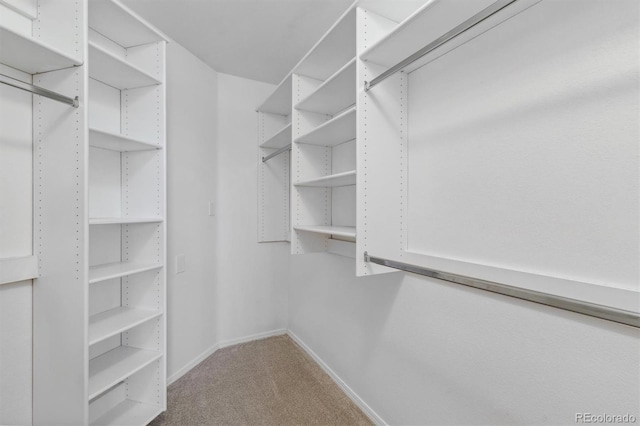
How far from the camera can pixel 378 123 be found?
56.0 inches

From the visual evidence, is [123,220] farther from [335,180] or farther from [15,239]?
[335,180]

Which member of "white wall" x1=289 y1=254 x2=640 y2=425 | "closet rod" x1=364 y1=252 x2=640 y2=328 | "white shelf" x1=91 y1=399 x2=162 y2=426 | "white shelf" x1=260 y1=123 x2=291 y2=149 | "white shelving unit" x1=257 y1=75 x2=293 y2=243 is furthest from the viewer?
"white shelving unit" x1=257 y1=75 x2=293 y2=243

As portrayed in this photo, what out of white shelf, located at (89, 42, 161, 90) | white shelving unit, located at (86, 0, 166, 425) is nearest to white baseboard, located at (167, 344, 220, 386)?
white shelving unit, located at (86, 0, 166, 425)

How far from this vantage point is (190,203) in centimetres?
241

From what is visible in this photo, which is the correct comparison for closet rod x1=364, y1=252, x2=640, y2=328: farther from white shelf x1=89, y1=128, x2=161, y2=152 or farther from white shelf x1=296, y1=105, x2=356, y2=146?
white shelf x1=89, y1=128, x2=161, y2=152

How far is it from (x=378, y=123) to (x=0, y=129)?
178cm

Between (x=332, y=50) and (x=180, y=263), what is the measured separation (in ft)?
6.51

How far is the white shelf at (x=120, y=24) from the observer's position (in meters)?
1.43

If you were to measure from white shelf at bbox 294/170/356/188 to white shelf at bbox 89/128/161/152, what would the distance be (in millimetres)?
980

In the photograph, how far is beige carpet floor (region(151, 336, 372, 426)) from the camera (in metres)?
1.80

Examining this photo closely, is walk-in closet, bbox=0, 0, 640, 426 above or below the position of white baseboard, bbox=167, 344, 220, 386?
above

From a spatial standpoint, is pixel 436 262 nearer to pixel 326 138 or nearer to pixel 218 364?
pixel 326 138

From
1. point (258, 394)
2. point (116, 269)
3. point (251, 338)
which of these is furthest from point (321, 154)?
point (251, 338)

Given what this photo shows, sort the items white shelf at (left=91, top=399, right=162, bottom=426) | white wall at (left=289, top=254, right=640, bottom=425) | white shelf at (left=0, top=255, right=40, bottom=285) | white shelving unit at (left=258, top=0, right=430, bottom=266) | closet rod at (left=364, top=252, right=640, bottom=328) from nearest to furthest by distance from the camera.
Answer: closet rod at (left=364, top=252, right=640, bottom=328) < white wall at (left=289, top=254, right=640, bottom=425) < white shelf at (left=0, top=255, right=40, bottom=285) < white shelving unit at (left=258, top=0, right=430, bottom=266) < white shelf at (left=91, top=399, right=162, bottom=426)
